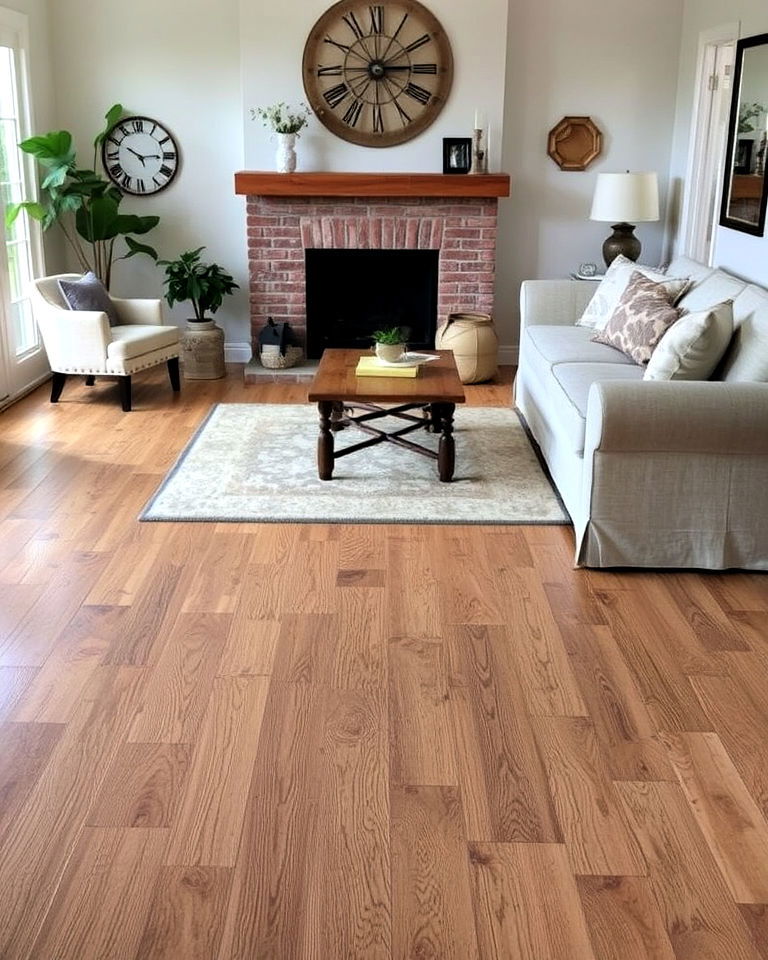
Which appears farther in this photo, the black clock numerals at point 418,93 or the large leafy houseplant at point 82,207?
the black clock numerals at point 418,93

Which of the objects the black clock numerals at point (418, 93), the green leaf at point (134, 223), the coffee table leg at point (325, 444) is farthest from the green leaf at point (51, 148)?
the coffee table leg at point (325, 444)

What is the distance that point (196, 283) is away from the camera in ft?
21.5

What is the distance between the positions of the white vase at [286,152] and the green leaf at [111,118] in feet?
3.24

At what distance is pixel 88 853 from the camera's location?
7.43 feet

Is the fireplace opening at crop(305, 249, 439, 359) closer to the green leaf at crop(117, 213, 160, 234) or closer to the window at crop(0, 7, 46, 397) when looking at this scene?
the green leaf at crop(117, 213, 160, 234)

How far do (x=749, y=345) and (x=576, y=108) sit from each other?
3.32m

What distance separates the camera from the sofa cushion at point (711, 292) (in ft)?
Answer: 15.1

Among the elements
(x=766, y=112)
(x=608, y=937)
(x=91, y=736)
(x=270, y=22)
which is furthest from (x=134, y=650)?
(x=270, y=22)

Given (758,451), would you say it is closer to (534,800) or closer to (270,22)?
(534,800)

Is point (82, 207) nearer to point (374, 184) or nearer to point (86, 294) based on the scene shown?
point (86, 294)

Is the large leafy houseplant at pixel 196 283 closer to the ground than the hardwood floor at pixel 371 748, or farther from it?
farther from it

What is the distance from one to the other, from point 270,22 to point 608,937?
18.7 feet

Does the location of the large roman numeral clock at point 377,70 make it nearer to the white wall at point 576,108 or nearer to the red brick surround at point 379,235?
the red brick surround at point 379,235

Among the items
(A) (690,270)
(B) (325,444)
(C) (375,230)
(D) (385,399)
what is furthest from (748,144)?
(B) (325,444)
